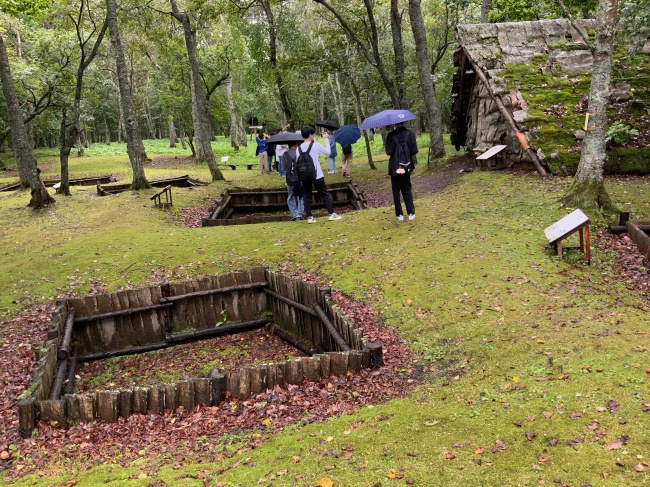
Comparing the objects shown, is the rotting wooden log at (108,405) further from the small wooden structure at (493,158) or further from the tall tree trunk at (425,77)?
the tall tree trunk at (425,77)

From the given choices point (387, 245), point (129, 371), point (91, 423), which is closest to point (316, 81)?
point (387, 245)

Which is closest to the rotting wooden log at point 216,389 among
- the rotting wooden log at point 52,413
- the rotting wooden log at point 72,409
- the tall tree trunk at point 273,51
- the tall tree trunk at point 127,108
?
the rotting wooden log at point 72,409

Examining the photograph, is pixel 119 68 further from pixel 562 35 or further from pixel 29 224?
pixel 562 35

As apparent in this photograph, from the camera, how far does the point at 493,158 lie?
15.7m

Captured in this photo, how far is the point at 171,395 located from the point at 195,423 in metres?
0.51

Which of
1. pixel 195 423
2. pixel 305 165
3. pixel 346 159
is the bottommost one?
pixel 195 423

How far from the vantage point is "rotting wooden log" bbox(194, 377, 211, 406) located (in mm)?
5703

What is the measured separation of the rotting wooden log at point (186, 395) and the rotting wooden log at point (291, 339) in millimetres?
2439

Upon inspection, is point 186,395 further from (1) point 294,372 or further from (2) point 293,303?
(2) point 293,303

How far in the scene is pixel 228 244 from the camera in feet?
36.4

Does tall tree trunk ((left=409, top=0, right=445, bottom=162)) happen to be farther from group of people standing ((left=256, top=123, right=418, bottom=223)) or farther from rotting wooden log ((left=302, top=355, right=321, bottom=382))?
rotting wooden log ((left=302, top=355, right=321, bottom=382))

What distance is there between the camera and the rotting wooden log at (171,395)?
568 centimetres

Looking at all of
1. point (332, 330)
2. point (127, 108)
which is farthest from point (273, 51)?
point (332, 330)

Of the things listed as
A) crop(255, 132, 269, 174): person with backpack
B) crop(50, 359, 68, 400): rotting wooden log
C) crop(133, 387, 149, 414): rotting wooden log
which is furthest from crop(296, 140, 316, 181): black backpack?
crop(255, 132, 269, 174): person with backpack
